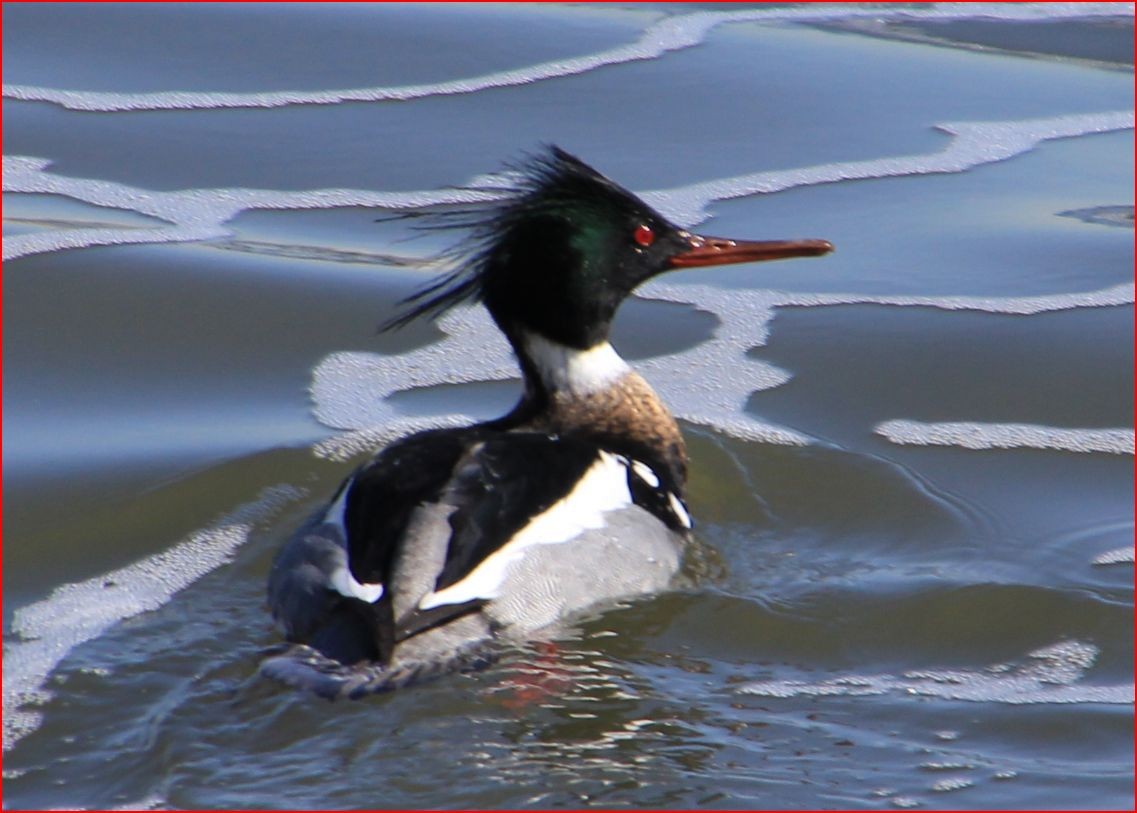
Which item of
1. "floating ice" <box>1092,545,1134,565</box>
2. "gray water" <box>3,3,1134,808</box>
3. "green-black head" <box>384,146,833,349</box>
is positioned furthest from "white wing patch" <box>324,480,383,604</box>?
"floating ice" <box>1092,545,1134,565</box>

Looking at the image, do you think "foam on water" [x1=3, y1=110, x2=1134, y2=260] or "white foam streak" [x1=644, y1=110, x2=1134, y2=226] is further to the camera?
"white foam streak" [x1=644, y1=110, x2=1134, y2=226]

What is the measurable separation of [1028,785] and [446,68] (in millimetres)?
6335

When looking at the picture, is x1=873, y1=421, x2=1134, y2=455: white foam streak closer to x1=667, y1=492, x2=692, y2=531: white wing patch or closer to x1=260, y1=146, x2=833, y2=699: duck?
x1=260, y1=146, x2=833, y2=699: duck

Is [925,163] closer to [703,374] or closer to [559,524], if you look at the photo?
[703,374]

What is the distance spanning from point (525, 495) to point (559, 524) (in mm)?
133

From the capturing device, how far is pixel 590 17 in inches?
400

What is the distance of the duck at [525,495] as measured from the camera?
4305mm

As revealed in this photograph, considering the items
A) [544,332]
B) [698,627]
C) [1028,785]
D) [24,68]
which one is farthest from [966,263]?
[24,68]

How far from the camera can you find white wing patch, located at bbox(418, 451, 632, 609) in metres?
4.40

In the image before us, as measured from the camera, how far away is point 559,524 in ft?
15.5

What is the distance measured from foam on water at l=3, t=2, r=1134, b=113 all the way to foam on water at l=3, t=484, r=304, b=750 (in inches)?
156

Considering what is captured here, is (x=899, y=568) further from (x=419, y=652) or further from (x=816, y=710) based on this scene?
(x=419, y=652)

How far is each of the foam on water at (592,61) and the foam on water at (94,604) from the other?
3973mm

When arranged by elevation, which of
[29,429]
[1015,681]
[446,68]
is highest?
[446,68]
